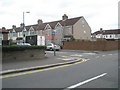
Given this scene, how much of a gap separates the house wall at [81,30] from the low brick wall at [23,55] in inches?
1343

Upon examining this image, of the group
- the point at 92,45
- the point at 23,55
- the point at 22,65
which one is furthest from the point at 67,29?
the point at 22,65

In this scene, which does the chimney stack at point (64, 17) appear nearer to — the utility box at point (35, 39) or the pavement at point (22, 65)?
the utility box at point (35, 39)

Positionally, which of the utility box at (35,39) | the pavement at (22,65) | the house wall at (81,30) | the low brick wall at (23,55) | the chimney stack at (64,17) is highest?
the chimney stack at (64,17)

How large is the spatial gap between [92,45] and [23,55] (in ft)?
70.7

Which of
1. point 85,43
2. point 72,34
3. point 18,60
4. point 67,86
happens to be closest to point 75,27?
point 72,34

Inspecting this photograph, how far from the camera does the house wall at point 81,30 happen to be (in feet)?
156

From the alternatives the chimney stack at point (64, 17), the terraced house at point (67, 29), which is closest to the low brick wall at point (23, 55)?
the terraced house at point (67, 29)

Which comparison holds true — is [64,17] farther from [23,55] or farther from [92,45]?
[23,55]

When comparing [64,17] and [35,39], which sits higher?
[64,17]

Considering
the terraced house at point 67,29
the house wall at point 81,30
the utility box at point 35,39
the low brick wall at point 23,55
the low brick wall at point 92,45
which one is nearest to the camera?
the low brick wall at point 23,55

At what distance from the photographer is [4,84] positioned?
232 inches

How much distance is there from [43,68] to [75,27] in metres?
38.7

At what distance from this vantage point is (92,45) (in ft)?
103

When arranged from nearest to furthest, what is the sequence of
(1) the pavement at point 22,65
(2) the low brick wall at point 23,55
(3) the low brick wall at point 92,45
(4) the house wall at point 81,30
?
1. (1) the pavement at point 22,65
2. (2) the low brick wall at point 23,55
3. (3) the low brick wall at point 92,45
4. (4) the house wall at point 81,30
